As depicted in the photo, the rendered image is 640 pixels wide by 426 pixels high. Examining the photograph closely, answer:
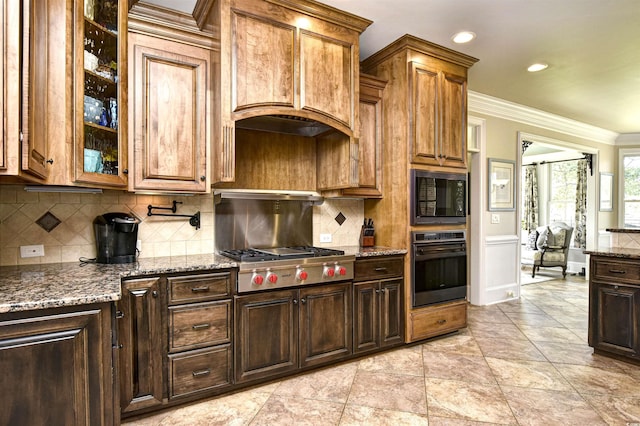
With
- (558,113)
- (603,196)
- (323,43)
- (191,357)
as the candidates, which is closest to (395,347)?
(191,357)

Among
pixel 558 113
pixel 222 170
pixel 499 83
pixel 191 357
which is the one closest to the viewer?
pixel 191 357

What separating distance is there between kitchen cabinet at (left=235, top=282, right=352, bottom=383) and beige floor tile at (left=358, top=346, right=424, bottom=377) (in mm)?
226

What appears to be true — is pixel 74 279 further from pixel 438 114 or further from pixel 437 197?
pixel 438 114

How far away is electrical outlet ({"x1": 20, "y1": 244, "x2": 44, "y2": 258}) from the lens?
2299 mm

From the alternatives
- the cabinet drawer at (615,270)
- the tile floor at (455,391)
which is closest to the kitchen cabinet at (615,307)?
the cabinet drawer at (615,270)

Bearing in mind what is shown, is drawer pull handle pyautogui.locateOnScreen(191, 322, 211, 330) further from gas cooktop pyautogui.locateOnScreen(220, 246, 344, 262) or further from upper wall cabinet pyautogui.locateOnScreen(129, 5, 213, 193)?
upper wall cabinet pyautogui.locateOnScreen(129, 5, 213, 193)

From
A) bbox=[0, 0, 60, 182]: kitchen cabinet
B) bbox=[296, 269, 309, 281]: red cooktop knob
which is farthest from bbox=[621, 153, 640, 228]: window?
bbox=[0, 0, 60, 182]: kitchen cabinet

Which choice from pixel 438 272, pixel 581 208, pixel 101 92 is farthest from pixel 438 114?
pixel 581 208

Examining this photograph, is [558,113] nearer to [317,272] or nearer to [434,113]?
[434,113]

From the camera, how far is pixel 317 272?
2666mm

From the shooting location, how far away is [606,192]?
692cm

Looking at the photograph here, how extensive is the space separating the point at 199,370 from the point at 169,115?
5.79 feet

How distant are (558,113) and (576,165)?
249 cm

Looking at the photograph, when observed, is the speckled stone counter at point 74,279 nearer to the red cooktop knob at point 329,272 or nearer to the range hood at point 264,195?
the range hood at point 264,195
